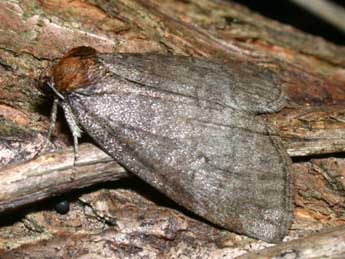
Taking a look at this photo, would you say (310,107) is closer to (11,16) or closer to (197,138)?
(197,138)

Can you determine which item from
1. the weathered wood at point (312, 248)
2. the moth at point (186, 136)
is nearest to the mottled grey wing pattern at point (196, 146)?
the moth at point (186, 136)

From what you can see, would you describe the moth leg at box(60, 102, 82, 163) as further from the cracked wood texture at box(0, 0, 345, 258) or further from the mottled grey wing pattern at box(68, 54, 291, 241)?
the cracked wood texture at box(0, 0, 345, 258)

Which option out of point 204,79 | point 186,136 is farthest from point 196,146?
point 204,79

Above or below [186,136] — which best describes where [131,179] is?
below

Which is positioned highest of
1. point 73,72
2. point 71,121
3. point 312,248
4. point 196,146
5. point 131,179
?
point 73,72

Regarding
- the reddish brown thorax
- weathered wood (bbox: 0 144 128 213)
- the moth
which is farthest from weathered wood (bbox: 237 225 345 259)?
the reddish brown thorax

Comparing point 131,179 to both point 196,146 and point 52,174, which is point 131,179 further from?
point 52,174

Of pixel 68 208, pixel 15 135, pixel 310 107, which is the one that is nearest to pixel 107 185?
pixel 68 208

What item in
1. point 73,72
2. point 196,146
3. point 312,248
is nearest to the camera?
point 312,248
